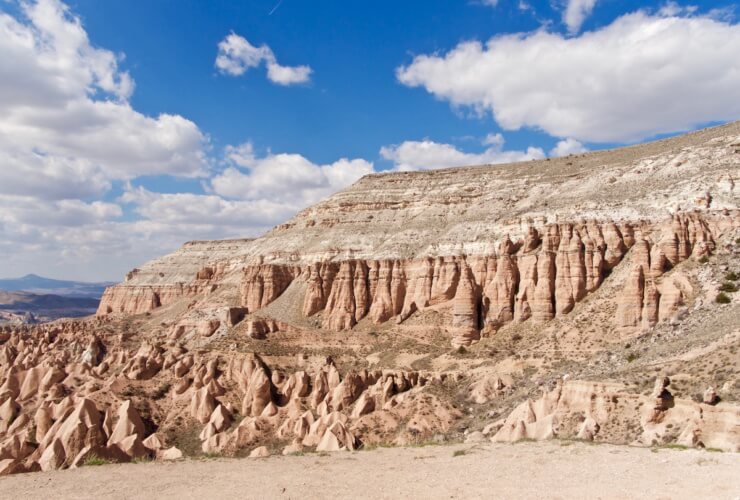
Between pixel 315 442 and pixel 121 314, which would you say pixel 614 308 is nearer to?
pixel 315 442

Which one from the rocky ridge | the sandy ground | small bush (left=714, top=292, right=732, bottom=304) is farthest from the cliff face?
the sandy ground

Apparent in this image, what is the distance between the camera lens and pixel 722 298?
41.7 metres

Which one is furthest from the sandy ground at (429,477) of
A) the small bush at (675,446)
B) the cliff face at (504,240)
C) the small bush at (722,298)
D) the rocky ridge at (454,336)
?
the cliff face at (504,240)

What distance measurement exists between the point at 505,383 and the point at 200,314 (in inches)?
1875

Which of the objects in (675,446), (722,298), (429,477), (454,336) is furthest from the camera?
(454,336)

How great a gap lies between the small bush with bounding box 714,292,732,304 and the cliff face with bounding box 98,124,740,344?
3009 millimetres

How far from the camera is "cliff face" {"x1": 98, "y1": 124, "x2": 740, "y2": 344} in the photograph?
2015 inches

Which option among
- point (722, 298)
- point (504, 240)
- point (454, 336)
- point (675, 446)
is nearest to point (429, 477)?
point (675, 446)

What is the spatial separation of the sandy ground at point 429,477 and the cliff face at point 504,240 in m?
27.1

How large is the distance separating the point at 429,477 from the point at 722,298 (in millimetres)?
32025

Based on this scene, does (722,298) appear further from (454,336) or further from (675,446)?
(454,336)

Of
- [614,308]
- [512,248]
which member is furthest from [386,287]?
[614,308]

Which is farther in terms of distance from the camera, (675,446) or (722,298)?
(722,298)

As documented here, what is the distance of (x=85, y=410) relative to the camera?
1871 inches
